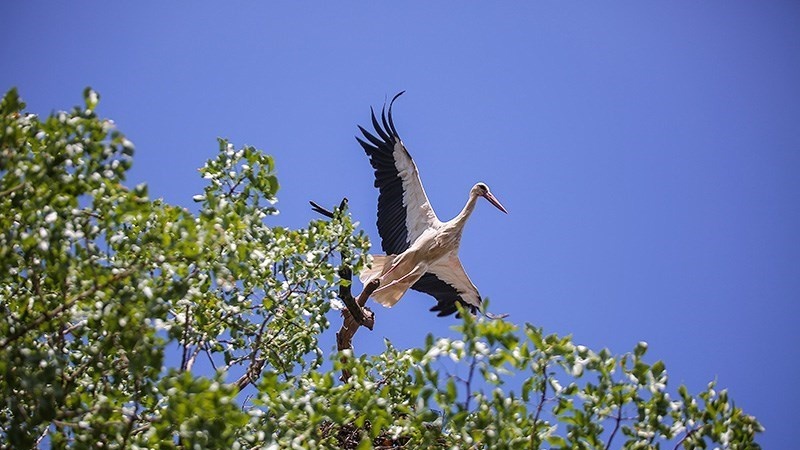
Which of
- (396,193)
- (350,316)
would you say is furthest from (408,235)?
(350,316)

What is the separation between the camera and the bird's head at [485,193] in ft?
27.5

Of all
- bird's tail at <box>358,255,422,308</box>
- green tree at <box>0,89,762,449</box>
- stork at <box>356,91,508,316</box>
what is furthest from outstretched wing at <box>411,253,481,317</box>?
green tree at <box>0,89,762,449</box>

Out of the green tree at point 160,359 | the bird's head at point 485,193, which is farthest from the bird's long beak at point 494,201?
the green tree at point 160,359

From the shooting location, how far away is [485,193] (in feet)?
27.8

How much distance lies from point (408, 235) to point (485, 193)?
0.93 meters

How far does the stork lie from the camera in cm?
782

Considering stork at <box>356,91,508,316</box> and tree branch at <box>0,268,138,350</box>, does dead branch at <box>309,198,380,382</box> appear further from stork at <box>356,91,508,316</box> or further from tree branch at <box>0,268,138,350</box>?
tree branch at <box>0,268,138,350</box>

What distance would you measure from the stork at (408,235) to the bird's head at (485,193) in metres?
0.01

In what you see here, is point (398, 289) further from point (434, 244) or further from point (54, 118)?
point (54, 118)

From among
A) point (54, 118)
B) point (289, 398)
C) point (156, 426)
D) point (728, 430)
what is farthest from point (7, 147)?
point (728, 430)

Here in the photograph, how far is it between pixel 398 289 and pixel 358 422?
15.3 feet

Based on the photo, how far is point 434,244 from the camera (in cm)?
792

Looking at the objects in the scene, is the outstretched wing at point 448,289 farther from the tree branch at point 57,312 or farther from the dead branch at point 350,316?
the tree branch at point 57,312

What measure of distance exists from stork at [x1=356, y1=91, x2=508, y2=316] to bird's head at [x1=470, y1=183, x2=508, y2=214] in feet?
0.04
